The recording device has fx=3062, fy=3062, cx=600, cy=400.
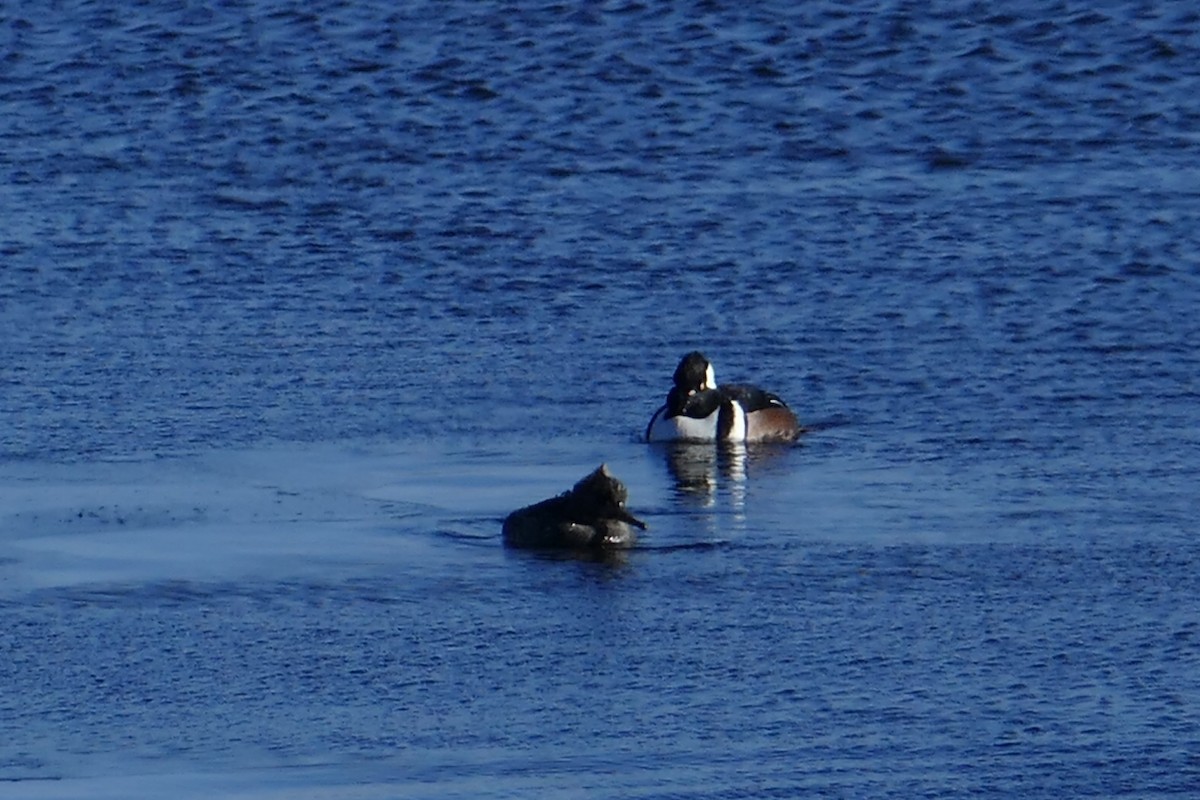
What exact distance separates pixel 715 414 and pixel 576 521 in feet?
8.72

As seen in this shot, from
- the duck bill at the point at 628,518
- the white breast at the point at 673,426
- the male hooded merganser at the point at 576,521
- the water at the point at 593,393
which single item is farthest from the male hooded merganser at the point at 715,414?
the male hooded merganser at the point at 576,521

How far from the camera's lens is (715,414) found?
1462cm

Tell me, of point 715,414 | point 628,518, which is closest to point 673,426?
point 715,414

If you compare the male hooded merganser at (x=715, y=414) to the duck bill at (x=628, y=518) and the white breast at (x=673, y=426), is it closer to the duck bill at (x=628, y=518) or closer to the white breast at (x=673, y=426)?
the white breast at (x=673, y=426)

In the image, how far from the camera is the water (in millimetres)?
9570

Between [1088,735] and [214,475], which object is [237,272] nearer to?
[214,475]

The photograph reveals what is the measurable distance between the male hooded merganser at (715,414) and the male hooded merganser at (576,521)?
2.23 meters

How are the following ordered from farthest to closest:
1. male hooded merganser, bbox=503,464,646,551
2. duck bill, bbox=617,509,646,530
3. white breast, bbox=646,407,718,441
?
white breast, bbox=646,407,718,441
duck bill, bbox=617,509,646,530
male hooded merganser, bbox=503,464,646,551

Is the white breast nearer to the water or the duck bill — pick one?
the water

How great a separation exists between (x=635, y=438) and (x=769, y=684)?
15.1ft

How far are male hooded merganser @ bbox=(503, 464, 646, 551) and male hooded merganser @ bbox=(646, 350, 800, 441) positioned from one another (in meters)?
2.23

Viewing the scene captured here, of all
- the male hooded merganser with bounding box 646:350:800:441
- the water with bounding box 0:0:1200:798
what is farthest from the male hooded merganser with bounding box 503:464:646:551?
the male hooded merganser with bounding box 646:350:800:441

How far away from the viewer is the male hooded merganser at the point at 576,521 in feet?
39.6

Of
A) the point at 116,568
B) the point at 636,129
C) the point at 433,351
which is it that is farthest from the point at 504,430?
the point at 636,129
